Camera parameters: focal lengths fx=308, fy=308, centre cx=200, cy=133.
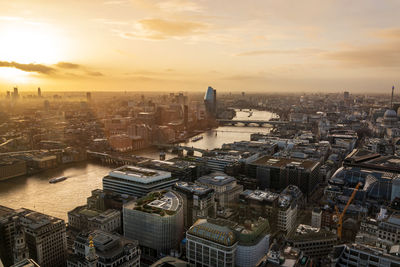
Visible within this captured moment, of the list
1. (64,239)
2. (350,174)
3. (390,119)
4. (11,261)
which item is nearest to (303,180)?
(350,174)

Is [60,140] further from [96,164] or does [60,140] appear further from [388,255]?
[388,255]

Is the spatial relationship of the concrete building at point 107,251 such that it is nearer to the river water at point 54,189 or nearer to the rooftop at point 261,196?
the river water at point 54,189

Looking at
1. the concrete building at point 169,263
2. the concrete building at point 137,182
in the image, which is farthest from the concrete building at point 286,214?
the concrete building at point 137,182

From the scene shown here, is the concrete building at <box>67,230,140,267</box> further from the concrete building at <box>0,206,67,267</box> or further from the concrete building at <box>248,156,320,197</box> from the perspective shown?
the concrete building at <box>248,156,320,197</box>

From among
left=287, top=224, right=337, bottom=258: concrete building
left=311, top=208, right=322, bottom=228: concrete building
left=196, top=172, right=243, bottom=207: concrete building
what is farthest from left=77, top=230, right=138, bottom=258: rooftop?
left=311, top=208, right=322, bottom=228: concrete building

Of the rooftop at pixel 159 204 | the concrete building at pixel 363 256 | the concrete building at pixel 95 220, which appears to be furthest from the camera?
the concrete building at pixel 95 220

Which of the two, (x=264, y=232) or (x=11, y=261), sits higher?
(x=264, y=232)

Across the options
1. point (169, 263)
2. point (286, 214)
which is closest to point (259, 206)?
point (286, 214)
